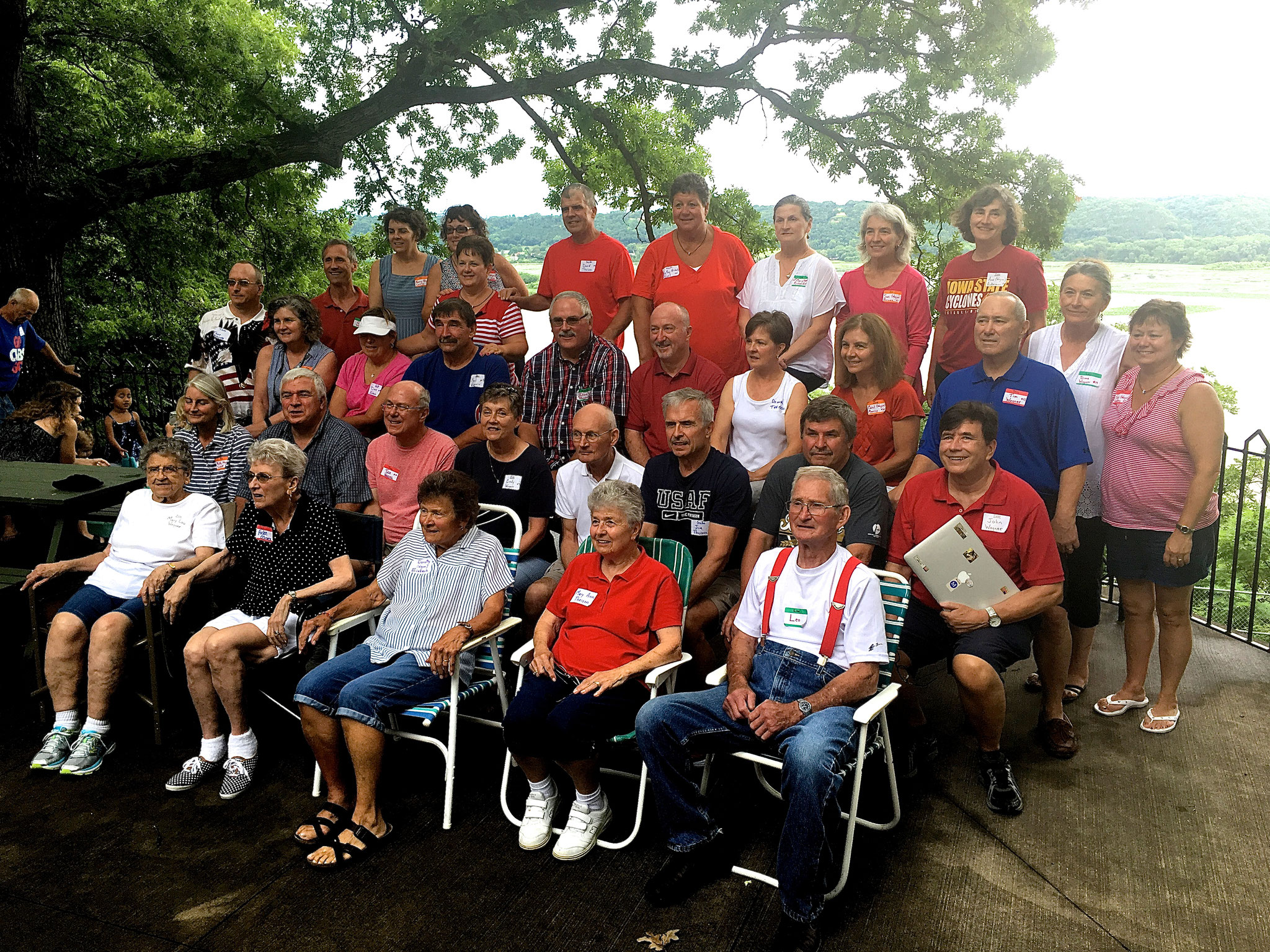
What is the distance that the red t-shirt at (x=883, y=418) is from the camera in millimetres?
4266

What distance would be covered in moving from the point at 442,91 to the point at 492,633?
8801 millimetres

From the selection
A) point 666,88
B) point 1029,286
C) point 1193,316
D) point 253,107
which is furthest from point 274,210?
point 1193,316

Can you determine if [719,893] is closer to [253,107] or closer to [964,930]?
[964,930]

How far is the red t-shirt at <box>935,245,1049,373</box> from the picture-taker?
4.66 meters

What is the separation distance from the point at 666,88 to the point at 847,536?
9.30m

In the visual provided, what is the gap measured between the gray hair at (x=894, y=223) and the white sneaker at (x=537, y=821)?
134 inches

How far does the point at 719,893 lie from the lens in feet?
9.65

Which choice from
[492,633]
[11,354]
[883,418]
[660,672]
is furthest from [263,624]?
[11,354]

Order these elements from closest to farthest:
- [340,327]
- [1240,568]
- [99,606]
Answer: [99,606] → [340,327] → [1240,568]

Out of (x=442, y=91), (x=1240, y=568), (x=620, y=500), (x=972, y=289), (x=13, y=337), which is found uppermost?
(x=442, y=91)

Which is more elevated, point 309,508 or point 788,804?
point 309,508

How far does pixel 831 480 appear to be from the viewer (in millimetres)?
3162

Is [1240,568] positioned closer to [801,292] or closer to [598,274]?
[801,292]

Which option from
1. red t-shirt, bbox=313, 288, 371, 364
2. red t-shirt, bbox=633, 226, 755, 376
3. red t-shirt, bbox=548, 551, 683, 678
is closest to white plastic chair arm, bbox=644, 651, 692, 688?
red t-shirt, bbox=548, 551, 683, 678
